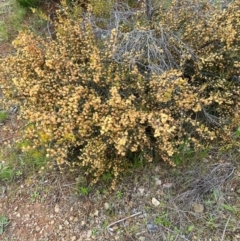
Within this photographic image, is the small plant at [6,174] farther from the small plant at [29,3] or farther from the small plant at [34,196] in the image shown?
the small plant at [29,3]

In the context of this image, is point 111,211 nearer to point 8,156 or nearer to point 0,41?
point 8,156

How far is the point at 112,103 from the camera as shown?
197cm

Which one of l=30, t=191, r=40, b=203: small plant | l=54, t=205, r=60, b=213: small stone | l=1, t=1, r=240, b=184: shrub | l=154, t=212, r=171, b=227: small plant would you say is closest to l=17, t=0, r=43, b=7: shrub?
l=1, t=1, r=240, b=184: shrub

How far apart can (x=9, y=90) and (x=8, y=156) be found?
2.05 ft

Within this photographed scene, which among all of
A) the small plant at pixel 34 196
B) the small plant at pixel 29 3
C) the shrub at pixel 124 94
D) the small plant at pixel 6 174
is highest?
the small plant at pixel 29 3

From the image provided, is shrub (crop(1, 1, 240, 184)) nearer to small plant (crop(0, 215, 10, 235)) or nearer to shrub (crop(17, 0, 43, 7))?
small plant (crop(0, 215, 10, 235))

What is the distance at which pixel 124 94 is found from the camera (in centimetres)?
223

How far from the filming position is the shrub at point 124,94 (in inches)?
80.0

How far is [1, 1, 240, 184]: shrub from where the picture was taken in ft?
6.66

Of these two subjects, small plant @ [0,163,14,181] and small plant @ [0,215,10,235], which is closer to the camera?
small plant @ [0,215,10,235]

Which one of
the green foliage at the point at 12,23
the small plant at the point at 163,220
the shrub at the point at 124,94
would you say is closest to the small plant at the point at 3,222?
the shrub at the point at 124,94

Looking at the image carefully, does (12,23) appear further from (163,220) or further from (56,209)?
(163,220)

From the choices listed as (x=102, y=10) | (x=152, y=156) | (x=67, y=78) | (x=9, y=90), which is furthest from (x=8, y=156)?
(x=102, y=10)

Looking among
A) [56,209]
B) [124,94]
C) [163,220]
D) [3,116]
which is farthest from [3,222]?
[124,94]
